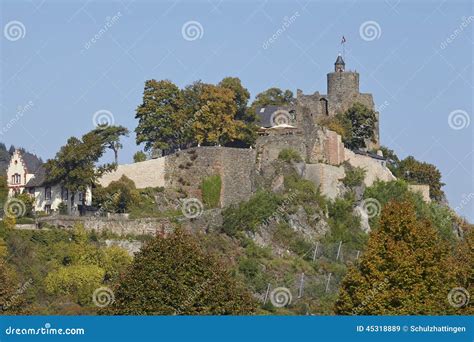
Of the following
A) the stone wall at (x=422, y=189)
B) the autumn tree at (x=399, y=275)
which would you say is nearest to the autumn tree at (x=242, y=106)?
the stone wall at (x=422, y=189)

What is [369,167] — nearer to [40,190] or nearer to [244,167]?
[244,167]

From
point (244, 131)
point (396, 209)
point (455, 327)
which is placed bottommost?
point (455, 327)

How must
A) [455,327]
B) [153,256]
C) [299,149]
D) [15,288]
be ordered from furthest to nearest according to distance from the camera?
[299,149]
[15,288]
[153,256]
[455,327]

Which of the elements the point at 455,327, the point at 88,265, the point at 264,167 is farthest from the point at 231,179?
the point at 455,327

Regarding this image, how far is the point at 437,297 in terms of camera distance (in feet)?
192

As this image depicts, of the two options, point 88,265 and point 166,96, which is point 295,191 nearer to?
point 166,96

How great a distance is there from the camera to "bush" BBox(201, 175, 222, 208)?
86062 mm

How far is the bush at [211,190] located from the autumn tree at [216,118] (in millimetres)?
3677

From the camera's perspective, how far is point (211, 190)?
86312mm

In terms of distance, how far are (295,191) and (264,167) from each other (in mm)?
2726

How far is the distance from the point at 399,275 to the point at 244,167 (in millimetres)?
29604

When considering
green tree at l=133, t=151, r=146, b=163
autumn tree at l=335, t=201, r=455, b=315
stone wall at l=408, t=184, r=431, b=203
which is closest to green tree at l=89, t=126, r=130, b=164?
green tree at l=133, t=151, r=146, b=163

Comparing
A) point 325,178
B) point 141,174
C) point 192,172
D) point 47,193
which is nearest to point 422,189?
point 325,178

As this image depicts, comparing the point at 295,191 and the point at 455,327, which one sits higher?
the point at 295,191
